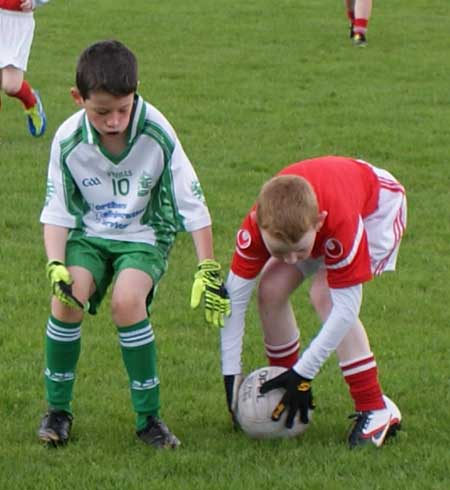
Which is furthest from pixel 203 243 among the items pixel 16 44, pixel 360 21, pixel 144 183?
pixel 360 21

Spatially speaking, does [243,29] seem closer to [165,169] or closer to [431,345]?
[431,345]

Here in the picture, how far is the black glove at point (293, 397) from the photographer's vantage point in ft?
18.2

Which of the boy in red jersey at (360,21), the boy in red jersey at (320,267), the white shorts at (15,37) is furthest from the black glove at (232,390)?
the boy in red jersey at (360,21)

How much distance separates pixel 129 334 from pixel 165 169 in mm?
697

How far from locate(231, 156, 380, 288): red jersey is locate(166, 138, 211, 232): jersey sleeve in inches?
7.7

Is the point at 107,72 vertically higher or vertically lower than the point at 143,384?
higher

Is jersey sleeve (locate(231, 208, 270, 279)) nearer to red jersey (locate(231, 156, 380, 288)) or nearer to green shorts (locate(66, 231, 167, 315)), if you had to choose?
red jersey (locate(231, 156, 380, 288))

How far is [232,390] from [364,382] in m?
0.57

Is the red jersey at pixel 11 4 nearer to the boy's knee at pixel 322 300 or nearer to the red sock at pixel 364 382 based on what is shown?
the boy's knee at pixel 322 300

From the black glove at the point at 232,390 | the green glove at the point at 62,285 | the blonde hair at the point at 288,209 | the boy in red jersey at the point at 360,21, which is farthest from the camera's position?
the boy in red jersey at the point at 360,21

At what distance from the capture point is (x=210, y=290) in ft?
17.8

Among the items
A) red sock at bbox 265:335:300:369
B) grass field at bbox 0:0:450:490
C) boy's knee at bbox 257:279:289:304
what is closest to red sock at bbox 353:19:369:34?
grass field at bbox 0:0:450:490

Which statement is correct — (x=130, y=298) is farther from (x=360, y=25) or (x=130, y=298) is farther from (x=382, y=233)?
(x=360, y=25)

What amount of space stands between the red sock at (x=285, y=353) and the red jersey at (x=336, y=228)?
0.52m
